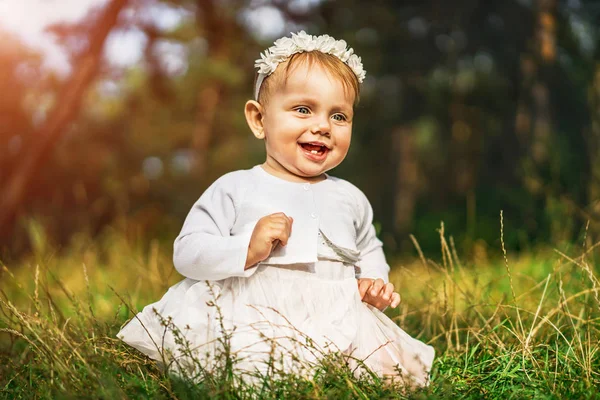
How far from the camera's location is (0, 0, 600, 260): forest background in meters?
6.50

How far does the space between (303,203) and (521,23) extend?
7.44 meters

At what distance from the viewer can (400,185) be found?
13.3 meters

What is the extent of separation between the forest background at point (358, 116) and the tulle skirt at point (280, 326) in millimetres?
2125

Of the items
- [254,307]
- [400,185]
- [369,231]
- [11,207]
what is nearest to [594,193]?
[369,231]

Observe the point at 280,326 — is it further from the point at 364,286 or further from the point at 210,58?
the point at 210,58

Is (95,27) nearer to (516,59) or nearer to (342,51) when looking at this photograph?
(342,51)

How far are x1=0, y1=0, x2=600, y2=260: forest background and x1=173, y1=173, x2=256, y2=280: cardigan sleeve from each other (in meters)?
2.37

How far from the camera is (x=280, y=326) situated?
76.0 inches

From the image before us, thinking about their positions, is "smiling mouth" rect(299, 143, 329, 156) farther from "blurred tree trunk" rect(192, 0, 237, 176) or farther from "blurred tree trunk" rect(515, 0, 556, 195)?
"blurred tree trunk" rect(192, 0, 237, 176)

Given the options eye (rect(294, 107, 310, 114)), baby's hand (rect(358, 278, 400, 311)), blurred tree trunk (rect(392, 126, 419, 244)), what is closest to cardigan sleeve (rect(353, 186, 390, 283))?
baby's hand (rect(358, 278, 400, 311))

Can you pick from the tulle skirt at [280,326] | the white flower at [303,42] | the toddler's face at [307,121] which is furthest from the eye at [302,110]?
the tulle skirt at [280,326]

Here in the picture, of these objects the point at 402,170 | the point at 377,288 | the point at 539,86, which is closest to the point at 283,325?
the point at 377,288

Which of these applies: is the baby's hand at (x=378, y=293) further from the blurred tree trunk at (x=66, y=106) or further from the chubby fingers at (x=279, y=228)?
the blurred tree trunk at (x=66, y=106)

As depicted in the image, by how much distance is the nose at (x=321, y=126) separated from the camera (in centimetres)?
219
